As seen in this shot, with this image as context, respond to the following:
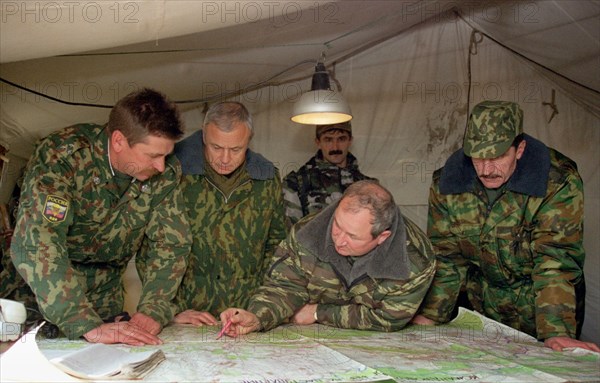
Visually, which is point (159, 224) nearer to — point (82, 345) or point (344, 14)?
point (82, 345)

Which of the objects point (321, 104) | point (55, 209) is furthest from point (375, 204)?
point (55, 209)

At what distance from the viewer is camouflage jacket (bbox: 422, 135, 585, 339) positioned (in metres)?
2.70

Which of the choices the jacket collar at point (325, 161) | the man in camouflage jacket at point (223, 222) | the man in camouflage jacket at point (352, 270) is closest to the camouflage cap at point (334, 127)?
the jacket collar at point (325, 161)

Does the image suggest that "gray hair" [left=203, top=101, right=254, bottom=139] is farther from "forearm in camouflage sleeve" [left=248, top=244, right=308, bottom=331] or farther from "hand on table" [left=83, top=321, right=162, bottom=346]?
"hand on table" [left=83, top=321, right=162, bottom=346]

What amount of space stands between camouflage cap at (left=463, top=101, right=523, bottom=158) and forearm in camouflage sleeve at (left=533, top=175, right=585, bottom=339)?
0.33 m

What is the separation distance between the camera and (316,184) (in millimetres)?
4105

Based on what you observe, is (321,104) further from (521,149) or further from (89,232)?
(89,232)

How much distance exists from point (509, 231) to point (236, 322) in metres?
1.28

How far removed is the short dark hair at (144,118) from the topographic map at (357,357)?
0.74 meters

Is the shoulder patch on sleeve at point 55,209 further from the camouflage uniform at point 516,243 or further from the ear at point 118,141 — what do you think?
the camouflage uniform at point 516,243

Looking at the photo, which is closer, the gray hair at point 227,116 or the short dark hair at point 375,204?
the short dark hair at point 375,204

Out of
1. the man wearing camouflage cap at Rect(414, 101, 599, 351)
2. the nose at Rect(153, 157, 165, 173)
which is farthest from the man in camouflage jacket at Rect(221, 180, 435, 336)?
the nose at Rect(153, 157, 165, 173)

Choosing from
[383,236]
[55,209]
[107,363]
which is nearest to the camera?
[107,363]

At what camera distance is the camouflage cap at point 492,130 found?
8.99ft
